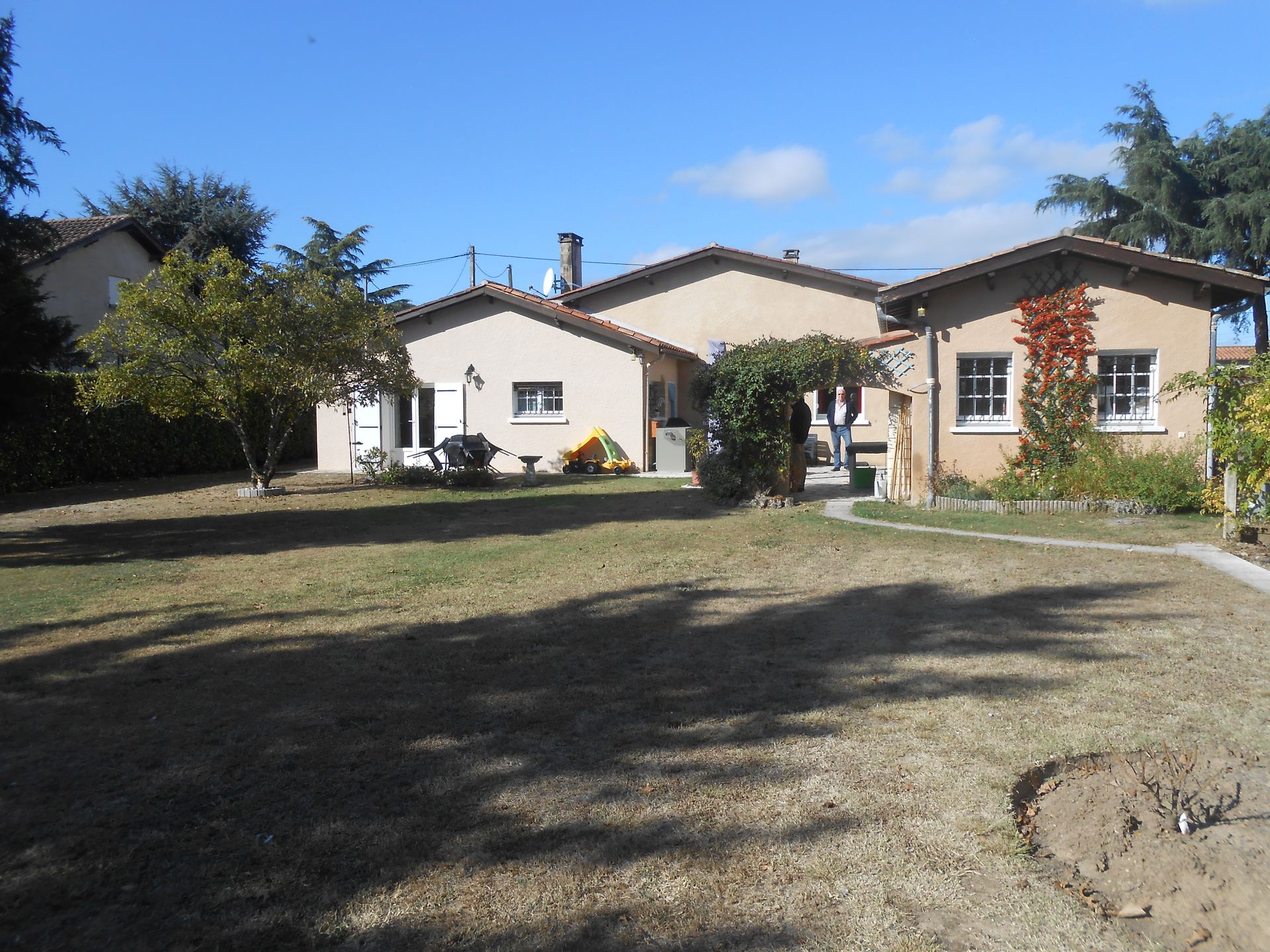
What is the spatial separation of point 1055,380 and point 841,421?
767 centimetres

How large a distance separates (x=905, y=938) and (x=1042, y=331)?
512 inches

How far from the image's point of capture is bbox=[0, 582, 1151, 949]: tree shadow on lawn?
3.17m

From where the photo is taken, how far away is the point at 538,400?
22.6 metres

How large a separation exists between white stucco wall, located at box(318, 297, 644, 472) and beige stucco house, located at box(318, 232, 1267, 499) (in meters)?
0.04

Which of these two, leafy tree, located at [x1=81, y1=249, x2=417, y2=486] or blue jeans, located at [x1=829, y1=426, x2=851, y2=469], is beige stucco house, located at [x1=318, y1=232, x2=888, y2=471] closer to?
blue jeans, located at [x1=829, y1=426, x2=851, y2=469]

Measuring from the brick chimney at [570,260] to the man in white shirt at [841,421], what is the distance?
1048 cm

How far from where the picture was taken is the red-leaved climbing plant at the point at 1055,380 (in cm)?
1400

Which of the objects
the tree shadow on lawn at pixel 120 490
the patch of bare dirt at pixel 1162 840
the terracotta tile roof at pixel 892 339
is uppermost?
the terracotta tile roof at pixel 892 339

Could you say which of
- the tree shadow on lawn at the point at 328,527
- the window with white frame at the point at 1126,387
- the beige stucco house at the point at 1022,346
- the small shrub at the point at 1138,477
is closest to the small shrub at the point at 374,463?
the tree shadow on lawn at the point at 328,527

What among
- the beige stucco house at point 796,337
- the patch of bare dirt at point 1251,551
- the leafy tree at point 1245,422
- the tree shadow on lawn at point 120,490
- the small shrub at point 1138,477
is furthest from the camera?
the tree shadow on lawn at point 120,490

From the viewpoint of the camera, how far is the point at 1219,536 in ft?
35.1

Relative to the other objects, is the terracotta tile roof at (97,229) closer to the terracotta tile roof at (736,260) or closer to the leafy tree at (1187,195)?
the terracotta tile roof at (736,260)

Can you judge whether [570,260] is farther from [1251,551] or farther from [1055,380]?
[1251,551]

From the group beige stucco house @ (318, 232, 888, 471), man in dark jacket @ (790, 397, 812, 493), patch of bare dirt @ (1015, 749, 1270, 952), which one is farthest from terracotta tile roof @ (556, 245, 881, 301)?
patch of bare dirt @ (1015, 749, 1270, 952)
